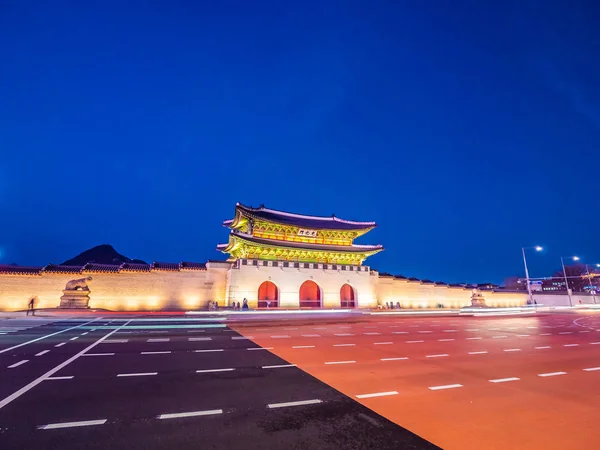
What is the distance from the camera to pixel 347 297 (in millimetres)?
37969

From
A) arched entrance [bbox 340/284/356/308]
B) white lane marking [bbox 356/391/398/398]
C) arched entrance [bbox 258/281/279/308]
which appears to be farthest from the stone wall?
white lane marking [bbox 356/391/398/398]

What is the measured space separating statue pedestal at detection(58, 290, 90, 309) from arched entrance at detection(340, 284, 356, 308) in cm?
2572

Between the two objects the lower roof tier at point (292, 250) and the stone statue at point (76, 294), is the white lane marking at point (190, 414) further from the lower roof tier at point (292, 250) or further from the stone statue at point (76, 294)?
the lower roof tier at point (292, 250)

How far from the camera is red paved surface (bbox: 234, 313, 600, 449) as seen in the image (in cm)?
410

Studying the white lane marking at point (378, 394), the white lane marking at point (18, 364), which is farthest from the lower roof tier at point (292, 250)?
the white lane marking at point (378, 394)

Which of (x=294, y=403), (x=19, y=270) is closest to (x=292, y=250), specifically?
(x=19, y=270)

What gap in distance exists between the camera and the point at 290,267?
3403 centimetres

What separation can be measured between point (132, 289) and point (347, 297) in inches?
929

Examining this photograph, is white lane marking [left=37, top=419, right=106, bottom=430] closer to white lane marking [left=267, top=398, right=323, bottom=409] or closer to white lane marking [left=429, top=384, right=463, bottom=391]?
white lane marking [left=267, top=398, right=323, bottom=409]

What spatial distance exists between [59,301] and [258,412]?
30.1 meters

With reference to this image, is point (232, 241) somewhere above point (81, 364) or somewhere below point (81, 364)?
above

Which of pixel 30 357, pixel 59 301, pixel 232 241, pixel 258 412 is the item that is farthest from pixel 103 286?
pixel 258 412

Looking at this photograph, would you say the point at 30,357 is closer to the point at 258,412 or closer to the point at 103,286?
the point at 258,412

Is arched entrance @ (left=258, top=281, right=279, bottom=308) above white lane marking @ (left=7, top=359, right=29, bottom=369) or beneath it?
above
